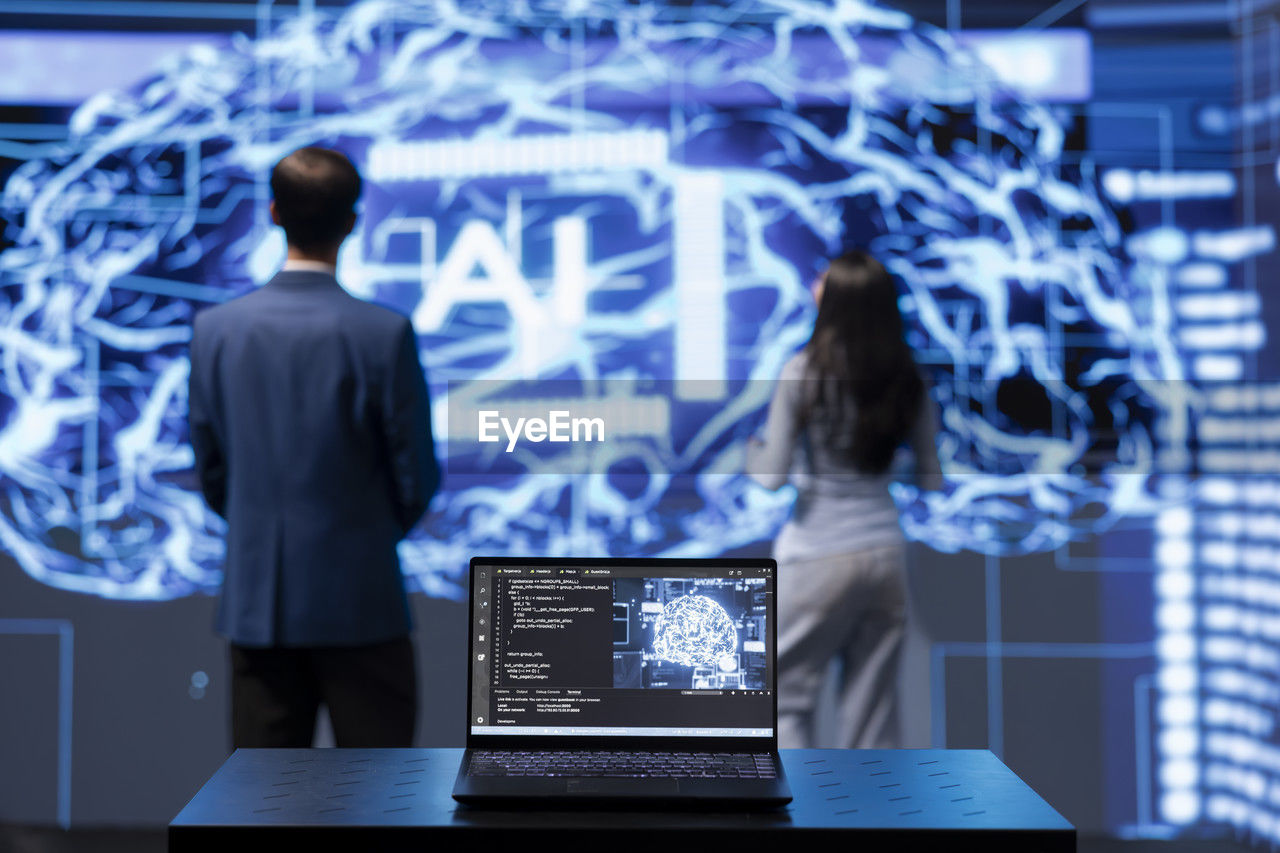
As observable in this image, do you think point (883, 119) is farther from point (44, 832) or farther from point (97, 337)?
point (44, 832)

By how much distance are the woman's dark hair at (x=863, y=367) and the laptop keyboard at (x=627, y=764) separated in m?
1.16

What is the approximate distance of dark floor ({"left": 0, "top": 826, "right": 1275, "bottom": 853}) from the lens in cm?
264

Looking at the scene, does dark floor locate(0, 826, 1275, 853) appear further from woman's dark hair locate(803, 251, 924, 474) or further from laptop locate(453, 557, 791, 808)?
laptop locate(453, 557, 791, 808)

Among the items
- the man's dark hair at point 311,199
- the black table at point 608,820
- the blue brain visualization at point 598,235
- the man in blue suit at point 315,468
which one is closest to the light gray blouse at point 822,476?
the blue brain visualization at point 598,235

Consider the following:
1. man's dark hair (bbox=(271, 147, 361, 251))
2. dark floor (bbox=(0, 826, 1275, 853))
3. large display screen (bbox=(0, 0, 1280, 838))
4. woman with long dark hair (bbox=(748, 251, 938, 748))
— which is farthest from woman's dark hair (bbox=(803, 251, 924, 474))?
dark floor (bbox=(0, 826, 1275, 853))

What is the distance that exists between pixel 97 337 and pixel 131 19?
0.72 m

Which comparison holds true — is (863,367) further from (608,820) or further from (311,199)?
(608,820)

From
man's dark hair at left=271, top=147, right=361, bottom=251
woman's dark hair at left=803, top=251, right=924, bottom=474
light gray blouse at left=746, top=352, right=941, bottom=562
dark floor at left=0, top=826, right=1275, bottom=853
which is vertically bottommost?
dark floor at left=0, top=826, right=1275, bottom=853

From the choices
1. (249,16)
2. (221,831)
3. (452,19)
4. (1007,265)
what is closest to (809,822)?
(221,831)

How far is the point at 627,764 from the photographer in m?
1.23

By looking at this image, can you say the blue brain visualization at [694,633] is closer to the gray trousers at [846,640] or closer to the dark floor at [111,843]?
the gray trousers at [846,640]

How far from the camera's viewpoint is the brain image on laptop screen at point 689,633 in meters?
1.30

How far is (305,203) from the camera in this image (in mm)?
2047

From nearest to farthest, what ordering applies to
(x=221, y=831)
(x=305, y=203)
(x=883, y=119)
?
(x=221, y=831) < (x=305, y=203) < (x=883, y=119)
